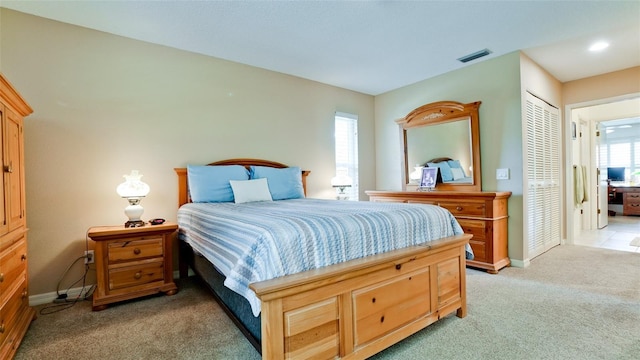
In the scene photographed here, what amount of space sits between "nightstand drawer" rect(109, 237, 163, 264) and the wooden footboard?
172 centimetres

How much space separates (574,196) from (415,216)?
4.37m

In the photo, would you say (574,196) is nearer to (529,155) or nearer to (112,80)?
(529,155)

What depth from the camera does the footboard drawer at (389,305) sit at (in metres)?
1.52

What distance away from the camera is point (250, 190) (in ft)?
10.0

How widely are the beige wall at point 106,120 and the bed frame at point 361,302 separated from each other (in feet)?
6.60

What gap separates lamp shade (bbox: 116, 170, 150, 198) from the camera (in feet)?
8.29

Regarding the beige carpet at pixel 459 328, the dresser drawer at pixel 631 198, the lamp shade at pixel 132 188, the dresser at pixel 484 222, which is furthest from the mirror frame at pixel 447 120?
the dresser drawer at pixel 631 198

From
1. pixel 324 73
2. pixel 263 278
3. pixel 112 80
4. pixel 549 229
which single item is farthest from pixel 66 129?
pixel 549 229

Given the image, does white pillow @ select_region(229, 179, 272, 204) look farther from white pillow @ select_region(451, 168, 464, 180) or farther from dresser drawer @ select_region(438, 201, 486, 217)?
white pillow @ select_region(451, 168, 464, 180)

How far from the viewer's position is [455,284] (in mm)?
2041

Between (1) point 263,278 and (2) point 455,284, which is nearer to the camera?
(1) point 263,278

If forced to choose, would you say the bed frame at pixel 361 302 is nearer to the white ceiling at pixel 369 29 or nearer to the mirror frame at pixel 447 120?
the mirror frame at pixel 447 120

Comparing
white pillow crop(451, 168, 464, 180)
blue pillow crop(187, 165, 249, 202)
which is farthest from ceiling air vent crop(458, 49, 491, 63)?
blue pillow crop(187, 165, 249, 202)

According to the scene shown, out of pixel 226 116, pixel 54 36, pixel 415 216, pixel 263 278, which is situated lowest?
pixel 263 278
